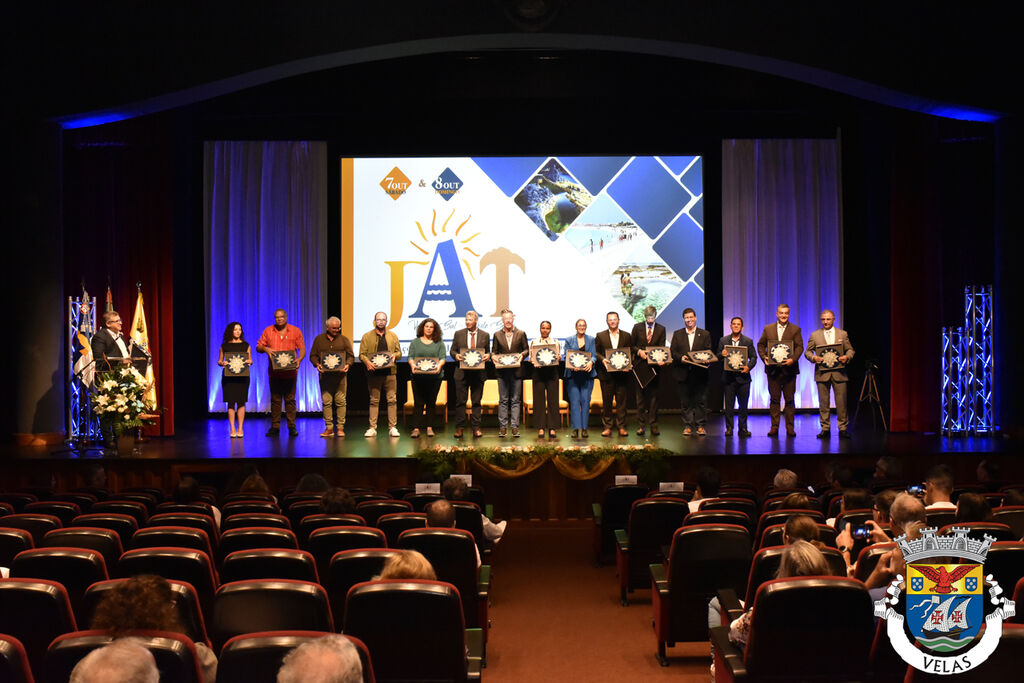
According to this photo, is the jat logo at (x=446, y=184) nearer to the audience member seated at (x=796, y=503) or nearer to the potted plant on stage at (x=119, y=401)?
the potted plant on stage at (x=119, y=401)

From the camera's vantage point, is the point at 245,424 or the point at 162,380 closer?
the point at 162,380

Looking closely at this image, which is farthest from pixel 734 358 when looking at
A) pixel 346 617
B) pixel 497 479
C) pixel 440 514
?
pixel 346 617

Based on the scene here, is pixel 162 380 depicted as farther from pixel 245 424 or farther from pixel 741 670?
Answer: pixel 741 670

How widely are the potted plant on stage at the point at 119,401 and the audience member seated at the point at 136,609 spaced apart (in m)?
7.84

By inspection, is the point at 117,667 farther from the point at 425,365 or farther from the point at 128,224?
the point at 128,224

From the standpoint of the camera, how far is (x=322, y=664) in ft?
7.80

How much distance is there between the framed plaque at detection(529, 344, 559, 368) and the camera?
11.0 metres

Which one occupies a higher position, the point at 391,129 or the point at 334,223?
the point at 391,129

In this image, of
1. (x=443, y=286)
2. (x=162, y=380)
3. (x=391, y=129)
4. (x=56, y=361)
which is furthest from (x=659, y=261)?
(x=56, y=361)

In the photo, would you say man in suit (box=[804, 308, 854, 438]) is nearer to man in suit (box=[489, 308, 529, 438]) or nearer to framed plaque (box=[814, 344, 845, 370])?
framed plaque (box=[814, 344, 845, 370])

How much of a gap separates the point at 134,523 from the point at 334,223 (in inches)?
377

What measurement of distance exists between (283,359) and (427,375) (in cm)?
172

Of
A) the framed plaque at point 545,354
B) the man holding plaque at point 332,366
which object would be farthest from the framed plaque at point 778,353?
the man holding plaque at point 332,366

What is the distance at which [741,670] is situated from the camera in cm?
371
